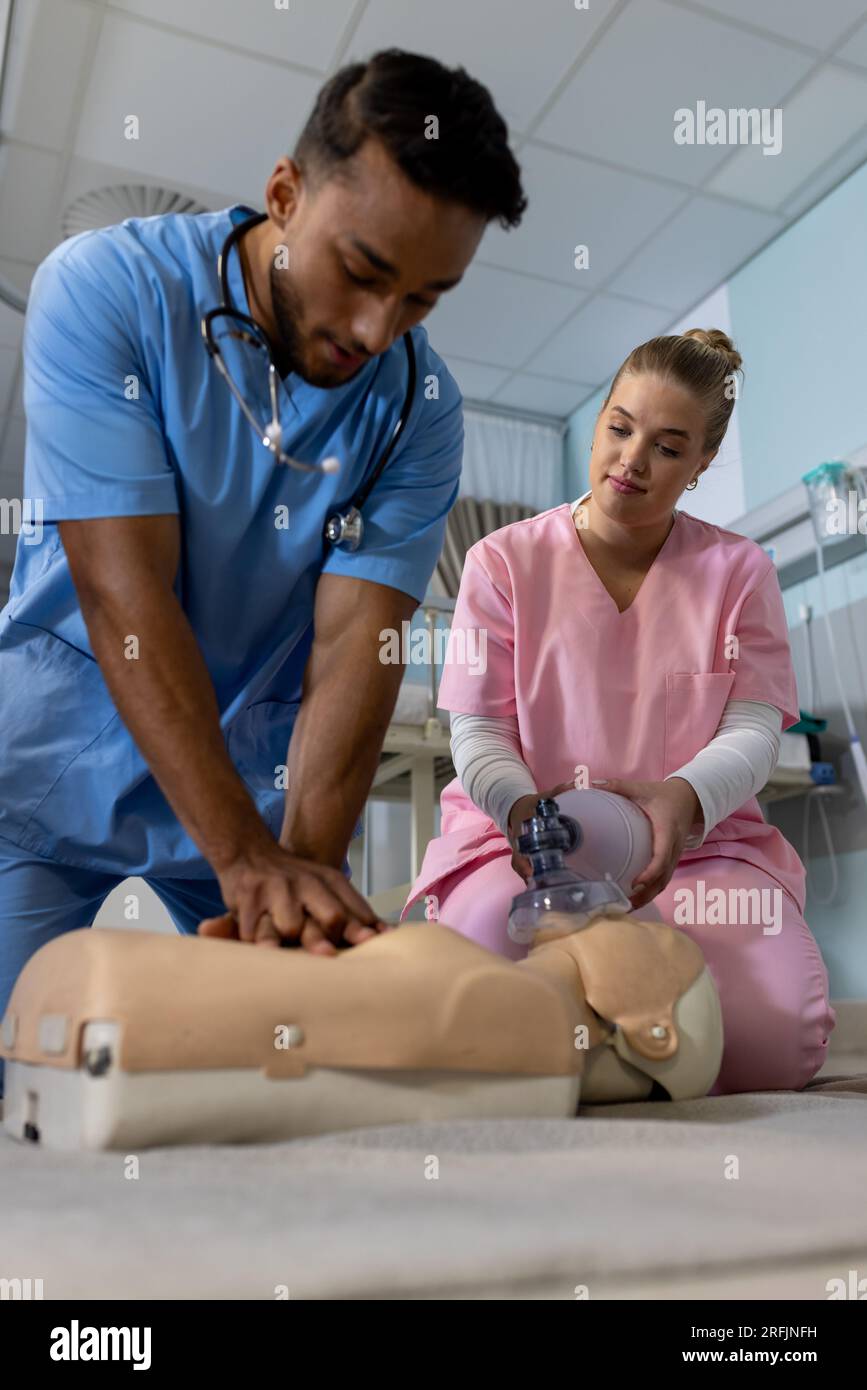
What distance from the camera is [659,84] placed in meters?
2.87

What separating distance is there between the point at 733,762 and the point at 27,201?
291 cm

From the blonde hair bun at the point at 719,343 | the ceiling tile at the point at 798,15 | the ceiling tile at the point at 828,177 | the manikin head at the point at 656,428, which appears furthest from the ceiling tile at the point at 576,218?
the manikin head at the point at 656,428

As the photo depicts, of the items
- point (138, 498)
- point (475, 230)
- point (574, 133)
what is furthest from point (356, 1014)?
point (574, 133)

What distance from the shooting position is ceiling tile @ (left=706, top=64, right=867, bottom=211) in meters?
2.92

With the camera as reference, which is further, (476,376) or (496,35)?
(476,376)

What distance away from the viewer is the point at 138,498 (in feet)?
3.29

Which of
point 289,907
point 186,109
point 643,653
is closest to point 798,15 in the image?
point 186,109

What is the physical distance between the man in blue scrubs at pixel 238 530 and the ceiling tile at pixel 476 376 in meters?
3.01

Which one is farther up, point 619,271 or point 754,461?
point 619,271

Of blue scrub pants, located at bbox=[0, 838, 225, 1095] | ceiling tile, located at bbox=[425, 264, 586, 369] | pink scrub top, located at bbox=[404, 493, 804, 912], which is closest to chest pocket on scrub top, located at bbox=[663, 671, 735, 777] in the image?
pink scrub top, located at bbox=[404, 493, 804, 912]

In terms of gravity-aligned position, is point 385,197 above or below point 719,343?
below

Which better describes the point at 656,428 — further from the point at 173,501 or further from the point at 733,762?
the point at 173,501

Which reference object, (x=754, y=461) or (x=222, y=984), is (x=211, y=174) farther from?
(x=222, y=984)

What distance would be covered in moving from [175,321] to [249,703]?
0.41m
